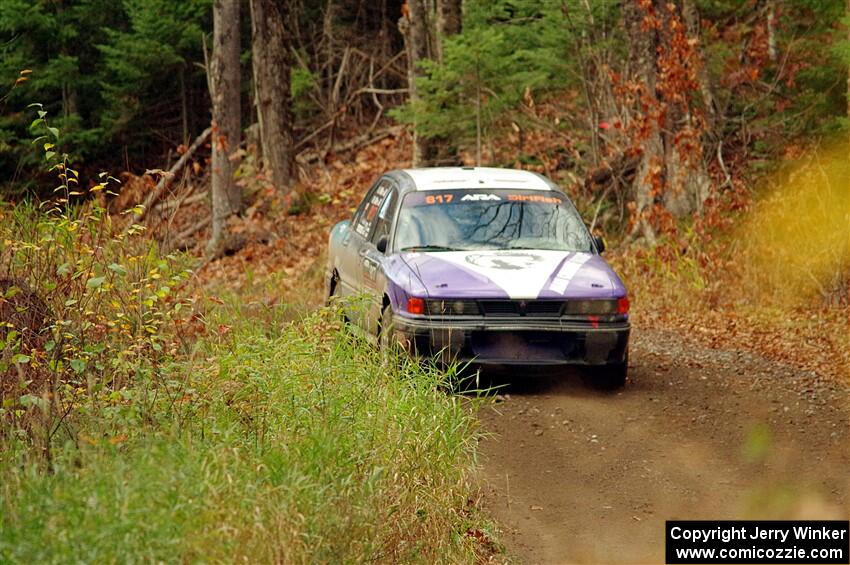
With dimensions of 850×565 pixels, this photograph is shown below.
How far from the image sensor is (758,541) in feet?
22.0

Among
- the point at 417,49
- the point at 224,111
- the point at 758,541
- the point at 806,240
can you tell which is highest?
the point at 417,49

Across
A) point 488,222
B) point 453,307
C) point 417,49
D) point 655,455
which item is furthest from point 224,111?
point 655,455

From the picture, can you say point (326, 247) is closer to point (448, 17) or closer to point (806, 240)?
point (448, 17)

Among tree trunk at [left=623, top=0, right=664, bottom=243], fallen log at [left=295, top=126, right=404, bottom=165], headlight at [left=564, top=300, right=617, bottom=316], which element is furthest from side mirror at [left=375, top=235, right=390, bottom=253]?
fallen log at [left=295, top=126, right=404, bottom=165]

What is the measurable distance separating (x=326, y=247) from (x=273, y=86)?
4.85 m

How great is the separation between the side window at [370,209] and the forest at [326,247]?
968 millimetres

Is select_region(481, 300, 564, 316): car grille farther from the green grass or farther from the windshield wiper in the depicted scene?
the green grass

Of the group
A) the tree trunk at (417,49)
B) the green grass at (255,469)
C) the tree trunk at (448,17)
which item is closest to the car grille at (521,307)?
the green grass at (255,469)

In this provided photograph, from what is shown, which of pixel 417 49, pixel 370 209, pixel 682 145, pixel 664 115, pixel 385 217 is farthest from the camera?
pixel 417 49

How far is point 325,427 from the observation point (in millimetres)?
6672

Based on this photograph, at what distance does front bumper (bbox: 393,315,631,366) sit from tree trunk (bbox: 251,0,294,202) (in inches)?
590

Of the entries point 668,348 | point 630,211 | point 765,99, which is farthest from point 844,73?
point 668,348

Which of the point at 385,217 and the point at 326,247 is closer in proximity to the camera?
the point at 385,217

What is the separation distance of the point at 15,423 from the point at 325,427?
5.31ft
